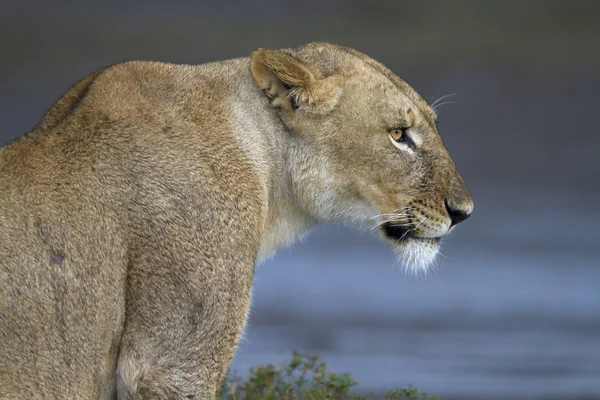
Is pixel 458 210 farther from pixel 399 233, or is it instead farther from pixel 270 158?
pixel 270 158

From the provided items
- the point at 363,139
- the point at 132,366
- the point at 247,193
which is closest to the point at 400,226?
the point at 363,139

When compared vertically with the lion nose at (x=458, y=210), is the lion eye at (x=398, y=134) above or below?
above

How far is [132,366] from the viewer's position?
16.1 ft

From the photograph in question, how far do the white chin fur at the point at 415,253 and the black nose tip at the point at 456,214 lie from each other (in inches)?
8.0

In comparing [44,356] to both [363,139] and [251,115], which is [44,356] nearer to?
[251,115]

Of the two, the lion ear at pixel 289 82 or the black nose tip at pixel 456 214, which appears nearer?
the lion ear at pixel 289 82

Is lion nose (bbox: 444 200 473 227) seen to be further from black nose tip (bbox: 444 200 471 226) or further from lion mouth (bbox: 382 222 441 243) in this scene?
lion mouth (bbox: 382 222 441 243)

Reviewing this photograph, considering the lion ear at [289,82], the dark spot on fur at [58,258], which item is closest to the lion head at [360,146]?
the lion ear at [289,82]

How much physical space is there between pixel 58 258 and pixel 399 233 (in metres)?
1.94

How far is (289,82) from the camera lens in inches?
213

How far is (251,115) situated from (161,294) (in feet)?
3.60

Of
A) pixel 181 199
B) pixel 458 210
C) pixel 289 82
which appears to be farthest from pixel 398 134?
pixel 181 199

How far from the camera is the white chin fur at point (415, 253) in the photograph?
231 inches

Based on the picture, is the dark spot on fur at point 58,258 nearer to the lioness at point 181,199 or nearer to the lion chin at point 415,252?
the lioness at point 181,199
